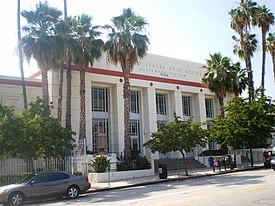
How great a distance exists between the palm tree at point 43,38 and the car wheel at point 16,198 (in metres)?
11.3

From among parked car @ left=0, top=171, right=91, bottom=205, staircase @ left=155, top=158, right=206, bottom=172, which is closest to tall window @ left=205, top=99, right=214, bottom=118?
staircase @ left=155, top=158, right=206, bottom=172

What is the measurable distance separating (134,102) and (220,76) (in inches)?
381

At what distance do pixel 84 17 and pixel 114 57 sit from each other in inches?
164

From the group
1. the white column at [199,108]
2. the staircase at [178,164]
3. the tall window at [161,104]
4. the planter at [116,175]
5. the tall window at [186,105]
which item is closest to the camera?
the planter at [116,175]

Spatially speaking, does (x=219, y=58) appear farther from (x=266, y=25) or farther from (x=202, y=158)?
(x=202, y=158)

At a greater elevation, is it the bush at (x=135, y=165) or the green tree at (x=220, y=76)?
the green tree at (x=220, y=76)

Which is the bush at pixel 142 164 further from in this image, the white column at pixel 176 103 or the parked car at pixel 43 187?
the parked car at pixel 43 187

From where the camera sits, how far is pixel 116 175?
24.9 m

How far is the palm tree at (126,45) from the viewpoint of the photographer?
27281 mm

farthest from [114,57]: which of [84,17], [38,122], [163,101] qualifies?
[163,101]

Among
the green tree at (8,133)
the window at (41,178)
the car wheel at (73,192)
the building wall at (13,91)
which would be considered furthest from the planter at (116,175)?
the building wall at (13,91)

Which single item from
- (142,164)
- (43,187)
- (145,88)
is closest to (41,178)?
(43,187)

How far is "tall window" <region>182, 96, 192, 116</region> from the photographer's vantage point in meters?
40.2

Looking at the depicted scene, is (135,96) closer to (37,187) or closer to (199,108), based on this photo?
(199,108)
